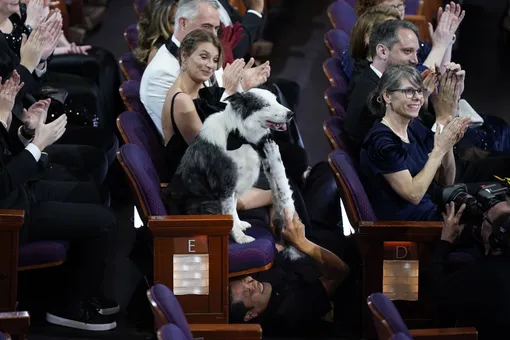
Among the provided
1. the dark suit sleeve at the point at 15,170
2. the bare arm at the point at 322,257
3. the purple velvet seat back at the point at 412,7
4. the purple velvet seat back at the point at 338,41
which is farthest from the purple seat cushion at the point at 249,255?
the purple velvet seat back at the point at 412,7

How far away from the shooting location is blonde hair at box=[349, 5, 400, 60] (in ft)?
11.2

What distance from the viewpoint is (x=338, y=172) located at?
9.79ft

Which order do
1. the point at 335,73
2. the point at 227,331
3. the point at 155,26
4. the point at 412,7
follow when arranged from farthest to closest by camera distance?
the point at 412,7 < the point at 335,73 < the point at 155,26 < the point at 227,331

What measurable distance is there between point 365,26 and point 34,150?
1.09 m

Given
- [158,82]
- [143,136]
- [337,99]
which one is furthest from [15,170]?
[337,99]

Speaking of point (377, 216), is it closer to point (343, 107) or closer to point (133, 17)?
point (343, 107)

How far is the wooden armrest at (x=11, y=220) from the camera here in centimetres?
274

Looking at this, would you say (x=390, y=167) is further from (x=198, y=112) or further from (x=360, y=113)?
(x=198, y=112)

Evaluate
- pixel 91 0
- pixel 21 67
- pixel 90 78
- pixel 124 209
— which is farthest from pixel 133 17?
pixel 21 67

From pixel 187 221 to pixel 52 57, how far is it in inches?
51.4

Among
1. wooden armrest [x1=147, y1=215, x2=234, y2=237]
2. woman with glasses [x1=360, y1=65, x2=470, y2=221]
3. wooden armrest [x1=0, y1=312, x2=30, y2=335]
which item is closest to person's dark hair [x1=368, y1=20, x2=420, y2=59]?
woman with glasses [x1=360, y1=65, x2=470, y2=221]

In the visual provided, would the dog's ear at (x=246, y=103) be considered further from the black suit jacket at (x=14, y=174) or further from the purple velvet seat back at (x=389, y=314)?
the purple velvet seat back at (x=389, y=314)

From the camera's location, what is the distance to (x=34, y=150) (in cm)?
287

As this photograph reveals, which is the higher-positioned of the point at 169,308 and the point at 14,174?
the point at 14,174
